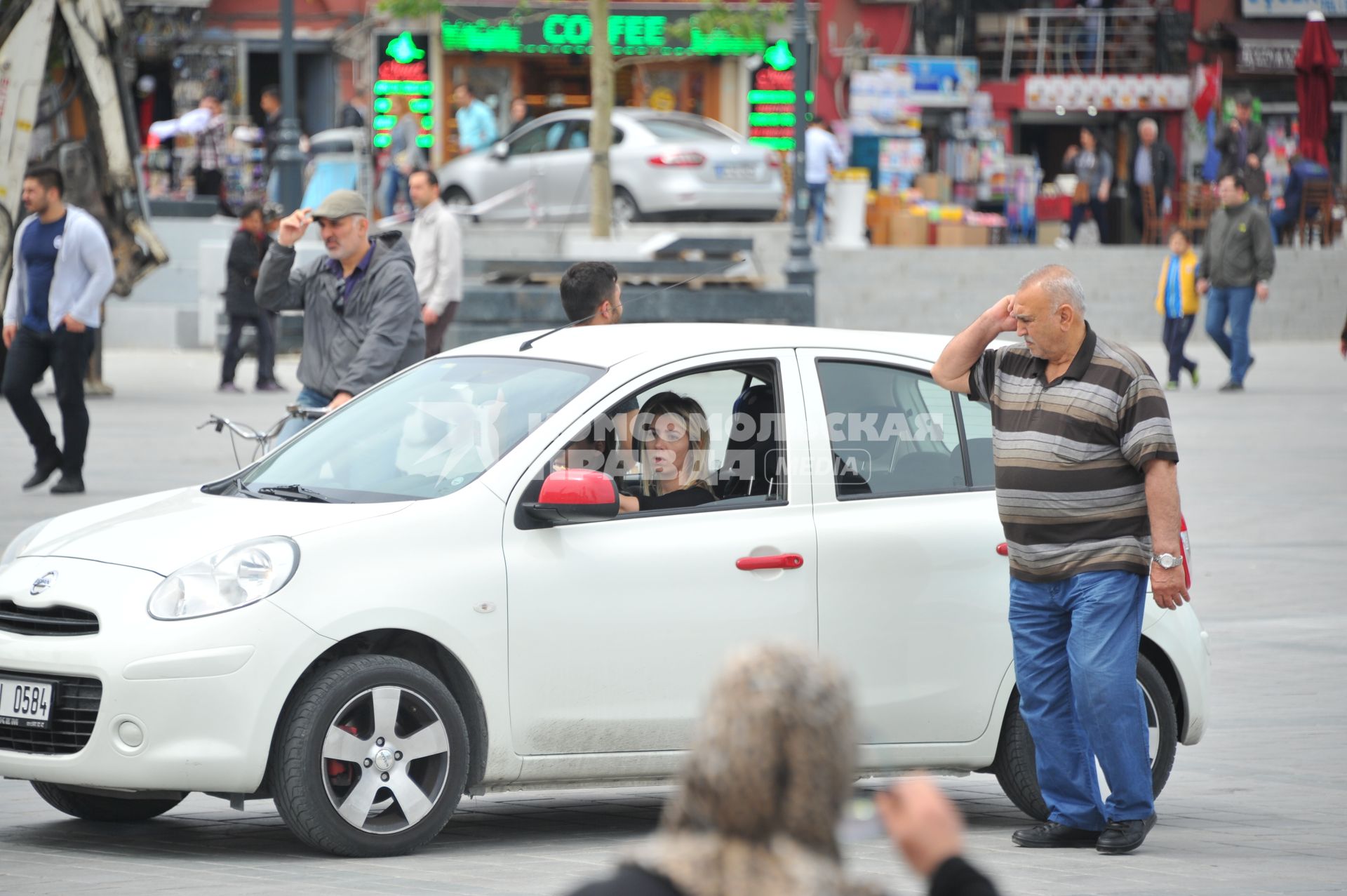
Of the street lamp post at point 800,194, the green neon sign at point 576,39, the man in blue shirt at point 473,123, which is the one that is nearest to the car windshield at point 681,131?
the man in blue shirt at point 473,123

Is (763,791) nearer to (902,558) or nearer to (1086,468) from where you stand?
(1086,468)

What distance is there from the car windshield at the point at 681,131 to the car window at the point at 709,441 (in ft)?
76.4

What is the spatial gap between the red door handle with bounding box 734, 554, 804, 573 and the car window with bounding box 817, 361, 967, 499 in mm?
282

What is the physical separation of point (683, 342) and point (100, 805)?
2316 mm

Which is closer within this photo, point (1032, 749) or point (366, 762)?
point (366, 762)

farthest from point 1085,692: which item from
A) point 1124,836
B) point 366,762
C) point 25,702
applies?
point 25,702

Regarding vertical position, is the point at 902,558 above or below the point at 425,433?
below

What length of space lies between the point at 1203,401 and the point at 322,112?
23091 mm

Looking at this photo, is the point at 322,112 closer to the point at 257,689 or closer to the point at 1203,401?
the point at 1203,401

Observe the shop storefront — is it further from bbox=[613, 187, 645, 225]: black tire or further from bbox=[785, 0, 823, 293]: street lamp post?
bbox=[785, 0, 823, 293]: street lamp post

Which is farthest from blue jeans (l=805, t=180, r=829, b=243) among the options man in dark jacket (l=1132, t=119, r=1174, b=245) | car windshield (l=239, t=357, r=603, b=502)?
car windshield (l=239, t=357, r=603, b=502)

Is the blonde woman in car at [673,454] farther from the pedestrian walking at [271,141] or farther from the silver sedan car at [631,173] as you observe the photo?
the pedestrian walking at [271,141]

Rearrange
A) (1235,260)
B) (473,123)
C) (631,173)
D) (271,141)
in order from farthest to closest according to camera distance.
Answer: (473,123)
(271,141)
(631,173)
(1235,260)

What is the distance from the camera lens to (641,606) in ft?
20.1
